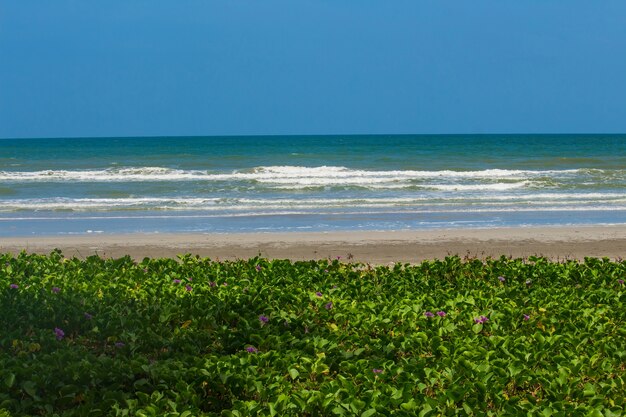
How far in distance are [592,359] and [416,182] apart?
28.5 m

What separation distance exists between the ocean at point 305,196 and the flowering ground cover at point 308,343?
898 centimetres

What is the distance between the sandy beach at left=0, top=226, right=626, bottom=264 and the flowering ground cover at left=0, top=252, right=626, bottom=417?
14.0ft

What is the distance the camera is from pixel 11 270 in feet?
26.3

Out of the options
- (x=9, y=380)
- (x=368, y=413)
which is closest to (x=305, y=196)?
(x=9, y=380)

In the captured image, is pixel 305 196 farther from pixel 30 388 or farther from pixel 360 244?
pixel 30 388

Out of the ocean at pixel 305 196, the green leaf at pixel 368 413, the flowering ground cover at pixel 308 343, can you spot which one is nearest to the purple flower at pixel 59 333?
the flowering ground cover at pixel 308 343

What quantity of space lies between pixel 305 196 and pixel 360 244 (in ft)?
43.4

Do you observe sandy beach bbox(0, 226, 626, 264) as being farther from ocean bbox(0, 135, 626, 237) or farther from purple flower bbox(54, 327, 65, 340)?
purple flower bbox(54, 327, 65, 340)

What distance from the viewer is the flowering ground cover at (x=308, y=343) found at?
4453 mm

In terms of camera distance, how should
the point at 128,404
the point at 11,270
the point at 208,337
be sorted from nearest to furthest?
the point at 128,404 → the point at 208,337 → the point at 11,270

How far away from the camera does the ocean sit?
1805 cm

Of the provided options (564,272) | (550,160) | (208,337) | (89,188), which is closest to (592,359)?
(208,337)

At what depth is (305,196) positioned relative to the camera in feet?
87.5

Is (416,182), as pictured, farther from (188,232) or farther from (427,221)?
(188,232)
